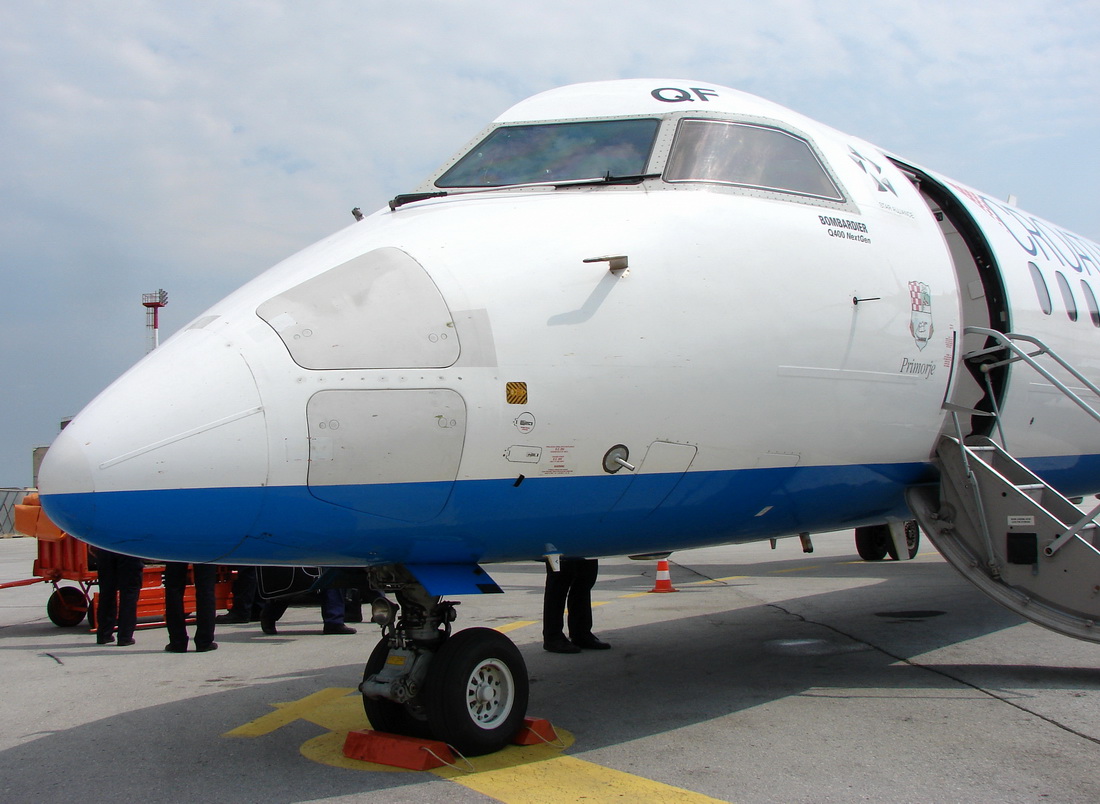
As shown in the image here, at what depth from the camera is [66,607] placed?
12016 mm

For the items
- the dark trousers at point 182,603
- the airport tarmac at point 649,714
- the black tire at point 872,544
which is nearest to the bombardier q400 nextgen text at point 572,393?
the airport tarmac at point 649,714

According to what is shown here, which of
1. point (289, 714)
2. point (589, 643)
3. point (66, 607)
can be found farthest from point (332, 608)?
point (289, 714)

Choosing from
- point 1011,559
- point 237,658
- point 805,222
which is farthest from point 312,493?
point 237,658

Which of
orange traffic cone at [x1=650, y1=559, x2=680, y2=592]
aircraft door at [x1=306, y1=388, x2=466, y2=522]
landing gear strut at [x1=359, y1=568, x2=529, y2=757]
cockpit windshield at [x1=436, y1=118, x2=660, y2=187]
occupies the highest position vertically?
cockpit windshield at [x1=436, y1=118, x2=660, y2=187]

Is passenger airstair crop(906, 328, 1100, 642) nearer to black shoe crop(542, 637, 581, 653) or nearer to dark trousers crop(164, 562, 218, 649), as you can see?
black shoe crop(542, 637, 581, 653)

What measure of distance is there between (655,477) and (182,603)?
638 centimetres

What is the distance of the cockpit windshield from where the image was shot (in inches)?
228

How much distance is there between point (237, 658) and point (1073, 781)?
7.37 metres

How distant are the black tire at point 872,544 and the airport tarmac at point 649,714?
218 inches

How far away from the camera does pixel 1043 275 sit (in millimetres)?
8406

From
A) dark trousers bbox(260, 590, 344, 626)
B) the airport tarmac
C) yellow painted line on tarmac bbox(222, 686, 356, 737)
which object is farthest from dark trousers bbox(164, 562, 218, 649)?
yellow painted line on tarmac bbox(222, 686, 356, 737)

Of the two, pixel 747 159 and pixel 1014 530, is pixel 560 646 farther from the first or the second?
pixel 747 159

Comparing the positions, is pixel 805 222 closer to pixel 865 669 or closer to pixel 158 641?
pixel 865 669

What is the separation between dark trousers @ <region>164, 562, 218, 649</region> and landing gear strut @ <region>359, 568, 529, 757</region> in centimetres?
470
